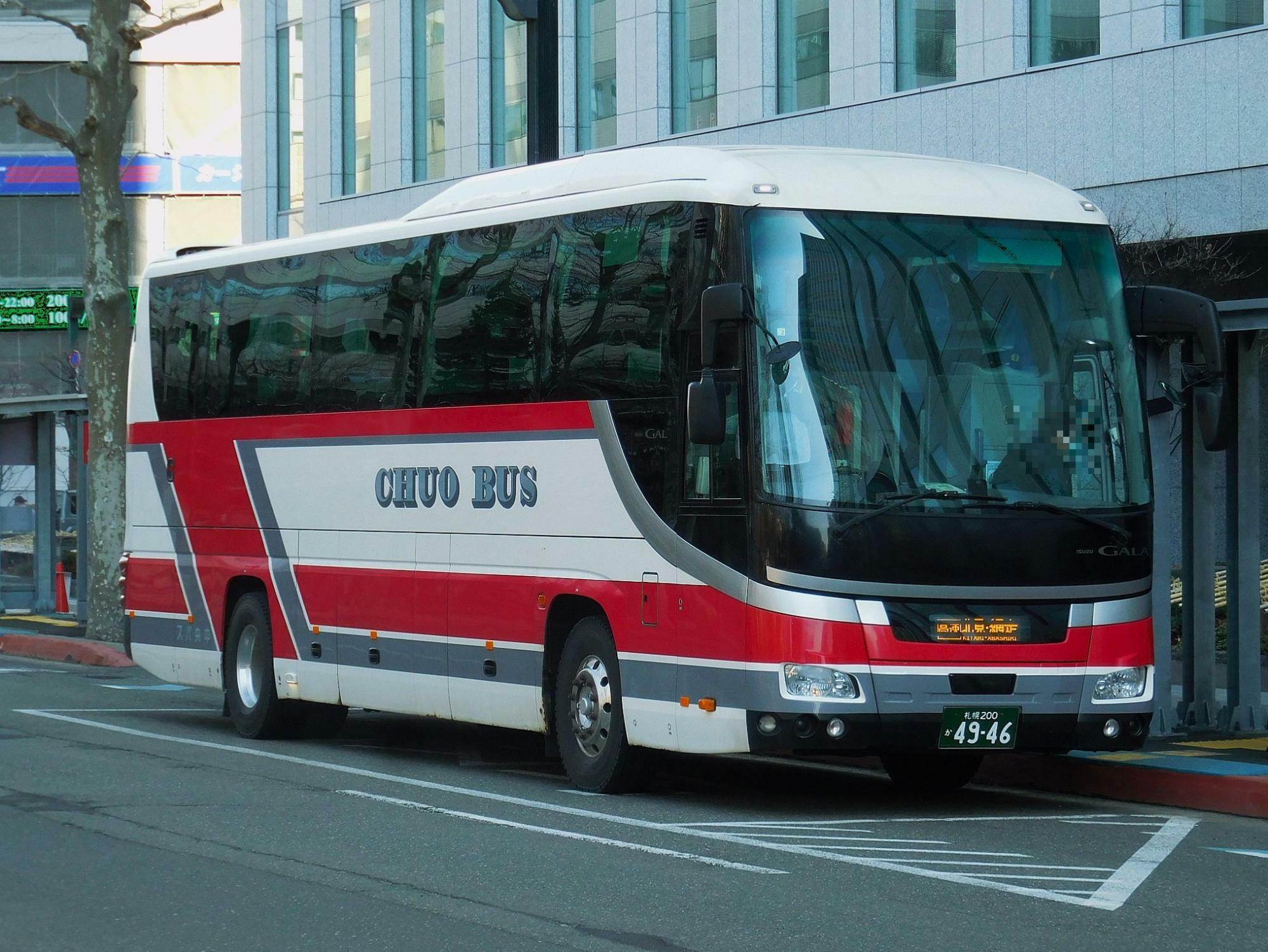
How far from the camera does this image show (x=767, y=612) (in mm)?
11102

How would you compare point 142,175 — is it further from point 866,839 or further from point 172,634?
point 866,839

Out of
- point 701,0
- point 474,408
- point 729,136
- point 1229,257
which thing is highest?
point 701,0

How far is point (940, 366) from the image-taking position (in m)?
11.3

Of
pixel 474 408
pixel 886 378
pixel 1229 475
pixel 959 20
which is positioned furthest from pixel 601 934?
pixel 959 20

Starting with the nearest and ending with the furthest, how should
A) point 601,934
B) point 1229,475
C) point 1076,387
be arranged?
point 601,934 < point 1076,387 < point 1229,475

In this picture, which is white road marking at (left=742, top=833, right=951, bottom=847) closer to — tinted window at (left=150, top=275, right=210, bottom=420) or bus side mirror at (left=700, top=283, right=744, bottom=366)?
bus side mirror at (left=700, top=283, right=744, bottom=366)

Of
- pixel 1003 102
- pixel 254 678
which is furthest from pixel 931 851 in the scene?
pixel 1003 102

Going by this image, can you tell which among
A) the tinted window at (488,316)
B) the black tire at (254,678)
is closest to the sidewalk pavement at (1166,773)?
the tinted window at (488,316)

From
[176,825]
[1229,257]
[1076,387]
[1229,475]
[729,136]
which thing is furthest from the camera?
[729,136]

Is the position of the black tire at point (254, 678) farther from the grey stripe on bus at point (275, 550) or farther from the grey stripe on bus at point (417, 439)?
the grey stripe on bus at point (417, 439)

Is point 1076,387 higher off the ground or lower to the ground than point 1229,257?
lower

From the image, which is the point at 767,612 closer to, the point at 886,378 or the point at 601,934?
the point at 886,378

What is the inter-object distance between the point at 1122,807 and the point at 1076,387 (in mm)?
2479

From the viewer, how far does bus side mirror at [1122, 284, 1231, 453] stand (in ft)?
37.7
